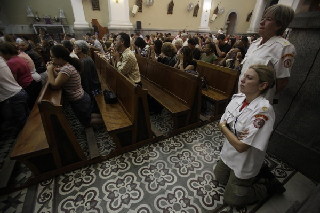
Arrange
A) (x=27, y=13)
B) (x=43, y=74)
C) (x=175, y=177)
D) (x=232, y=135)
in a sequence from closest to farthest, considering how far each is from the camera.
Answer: (x=232, y=135) → (x=175, y=177) → (x=43, y=74) → (x=27, y=13)

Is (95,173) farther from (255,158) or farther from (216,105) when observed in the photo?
(216,105)

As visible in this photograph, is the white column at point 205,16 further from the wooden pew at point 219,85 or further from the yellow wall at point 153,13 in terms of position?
the wooden pew at point 219,85

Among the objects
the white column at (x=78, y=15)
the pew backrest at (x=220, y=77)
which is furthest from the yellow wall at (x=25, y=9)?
the pew backrest at (x=220, y=77)

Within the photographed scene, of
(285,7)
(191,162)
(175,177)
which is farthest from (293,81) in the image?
(175,177)

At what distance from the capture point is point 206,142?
269cm

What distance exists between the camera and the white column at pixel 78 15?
10219 millimetres

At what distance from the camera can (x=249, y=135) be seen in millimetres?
1327

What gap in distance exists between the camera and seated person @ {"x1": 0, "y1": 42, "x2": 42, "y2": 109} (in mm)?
2697

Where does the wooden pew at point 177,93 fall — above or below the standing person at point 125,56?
below

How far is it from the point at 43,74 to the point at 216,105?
4.15 m

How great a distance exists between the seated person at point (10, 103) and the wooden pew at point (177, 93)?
216cm

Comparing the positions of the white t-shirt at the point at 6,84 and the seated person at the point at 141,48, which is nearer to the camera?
the white t-shirt at the point at 6,84

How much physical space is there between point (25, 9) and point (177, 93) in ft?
42.5

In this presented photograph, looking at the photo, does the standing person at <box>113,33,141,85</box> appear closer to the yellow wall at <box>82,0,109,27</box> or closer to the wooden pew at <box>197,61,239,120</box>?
the wooden pew at <box>197,61,239,120</box>
